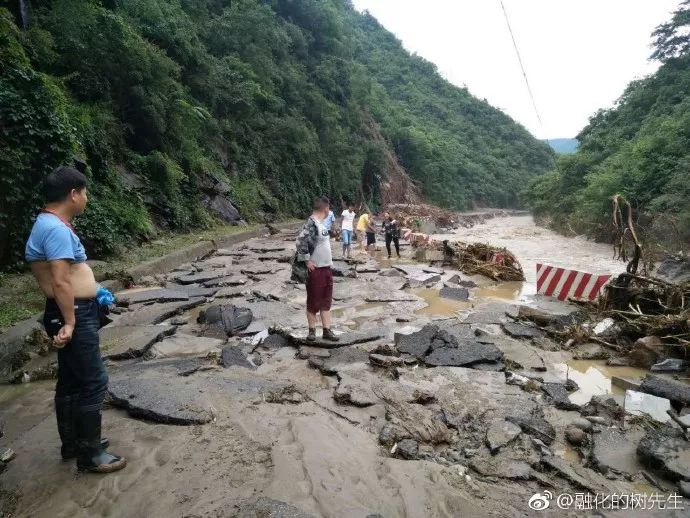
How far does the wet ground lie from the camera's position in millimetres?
2596

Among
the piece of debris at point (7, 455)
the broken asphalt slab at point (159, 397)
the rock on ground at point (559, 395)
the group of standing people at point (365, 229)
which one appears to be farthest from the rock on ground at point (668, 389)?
the group of standing people at point (365, 229)

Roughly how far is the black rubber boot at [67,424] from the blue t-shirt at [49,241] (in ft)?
3.00

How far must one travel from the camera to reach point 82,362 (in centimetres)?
269

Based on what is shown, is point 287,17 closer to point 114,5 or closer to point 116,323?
point 114,5

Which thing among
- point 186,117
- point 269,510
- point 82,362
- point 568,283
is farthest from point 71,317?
point 186,117

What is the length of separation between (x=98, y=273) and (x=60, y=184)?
6935 millimetres

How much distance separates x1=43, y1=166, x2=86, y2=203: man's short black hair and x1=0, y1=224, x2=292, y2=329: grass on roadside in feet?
12.5

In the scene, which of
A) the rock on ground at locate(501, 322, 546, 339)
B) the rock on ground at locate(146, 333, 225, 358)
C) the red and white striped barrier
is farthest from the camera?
the red and white striped barrier

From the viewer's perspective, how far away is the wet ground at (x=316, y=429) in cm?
260

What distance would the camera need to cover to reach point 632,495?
288 centimetres

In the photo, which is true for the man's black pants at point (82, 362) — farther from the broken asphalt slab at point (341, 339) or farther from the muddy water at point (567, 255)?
the muddy water at point (567, 255)

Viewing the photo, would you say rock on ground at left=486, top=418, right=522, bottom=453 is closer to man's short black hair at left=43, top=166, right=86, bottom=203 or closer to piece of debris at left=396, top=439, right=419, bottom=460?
piece of debris at left=396, top=439, right=419, bottom=460

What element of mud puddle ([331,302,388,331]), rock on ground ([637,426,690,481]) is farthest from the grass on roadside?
rock on ground ([637,426,690,481])

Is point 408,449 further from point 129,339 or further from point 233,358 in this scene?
point 129,339
